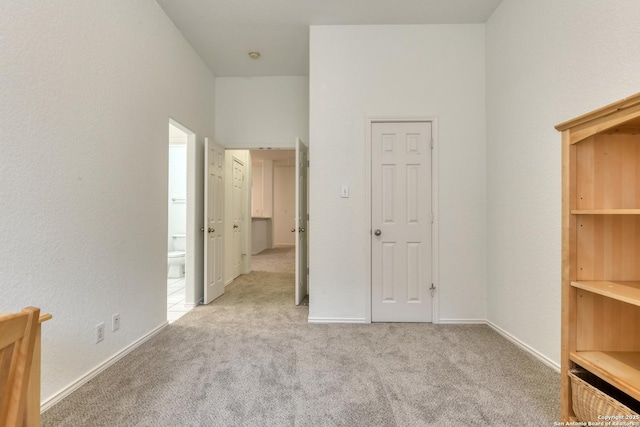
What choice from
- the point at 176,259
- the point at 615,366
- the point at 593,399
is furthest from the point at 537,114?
the point at 176,259

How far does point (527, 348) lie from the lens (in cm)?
226

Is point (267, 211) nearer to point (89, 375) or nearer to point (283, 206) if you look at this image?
point (283, 206)

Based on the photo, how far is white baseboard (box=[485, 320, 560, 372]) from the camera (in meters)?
2.02

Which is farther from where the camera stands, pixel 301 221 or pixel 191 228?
pixel 301 221

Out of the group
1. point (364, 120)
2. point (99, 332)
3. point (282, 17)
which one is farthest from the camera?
point (364, 120)

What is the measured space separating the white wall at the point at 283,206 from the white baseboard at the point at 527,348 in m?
7.45

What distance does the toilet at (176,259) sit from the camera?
15.4 feet

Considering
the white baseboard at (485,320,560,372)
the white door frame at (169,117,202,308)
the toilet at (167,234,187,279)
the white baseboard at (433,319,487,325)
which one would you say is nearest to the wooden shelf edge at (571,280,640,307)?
the white baseboard at (485,320,560,372)

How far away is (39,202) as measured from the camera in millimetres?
1548

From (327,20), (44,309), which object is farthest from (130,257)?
(327,20)

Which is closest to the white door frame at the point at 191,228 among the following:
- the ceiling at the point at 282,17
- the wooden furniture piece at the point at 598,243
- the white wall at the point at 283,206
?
the ceiling at the point at 282,17

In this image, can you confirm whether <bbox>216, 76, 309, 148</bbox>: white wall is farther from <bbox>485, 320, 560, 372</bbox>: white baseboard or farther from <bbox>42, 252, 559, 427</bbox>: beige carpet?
<bbox>485, 320, 560, 372</bbox>: white baseboard

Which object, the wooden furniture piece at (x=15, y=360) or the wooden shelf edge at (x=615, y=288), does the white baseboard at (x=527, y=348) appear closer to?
the wooden shelf edge at (x=615, y=288)

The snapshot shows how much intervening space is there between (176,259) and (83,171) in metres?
3.15
